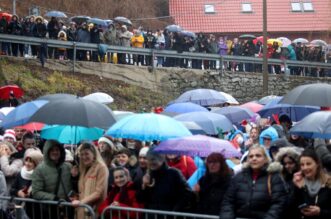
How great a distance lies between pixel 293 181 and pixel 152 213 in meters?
1.69

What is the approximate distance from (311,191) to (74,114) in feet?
12.4

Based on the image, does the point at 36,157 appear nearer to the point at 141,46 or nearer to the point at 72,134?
the point at 72,134

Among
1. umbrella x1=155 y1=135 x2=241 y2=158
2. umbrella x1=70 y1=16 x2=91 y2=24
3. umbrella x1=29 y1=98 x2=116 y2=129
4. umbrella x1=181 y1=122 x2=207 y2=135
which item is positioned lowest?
umbrella x1=181 y1=122 x2=207 y2=135

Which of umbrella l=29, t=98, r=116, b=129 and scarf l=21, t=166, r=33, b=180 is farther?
scarf l=21, t=166, r=33, b=180

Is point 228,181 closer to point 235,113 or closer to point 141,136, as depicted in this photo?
point 141,136

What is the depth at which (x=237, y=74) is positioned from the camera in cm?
3888

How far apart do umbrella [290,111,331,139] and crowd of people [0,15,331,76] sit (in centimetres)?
1895

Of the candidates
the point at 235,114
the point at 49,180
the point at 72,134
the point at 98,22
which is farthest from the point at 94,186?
the point at 98,22

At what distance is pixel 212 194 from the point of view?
35.3 ft

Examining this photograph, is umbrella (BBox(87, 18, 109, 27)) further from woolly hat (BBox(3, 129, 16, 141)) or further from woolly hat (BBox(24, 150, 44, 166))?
woolly hat (BBox(24, 150, 44, 166))

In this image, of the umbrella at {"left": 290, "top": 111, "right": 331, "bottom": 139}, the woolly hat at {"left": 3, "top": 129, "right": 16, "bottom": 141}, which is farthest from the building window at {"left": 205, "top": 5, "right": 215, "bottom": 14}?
the umbrella at {"left": 290, "top": 111, "right": 331, "bottom": 139}

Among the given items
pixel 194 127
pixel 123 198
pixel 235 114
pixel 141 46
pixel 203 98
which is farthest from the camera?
pixel 141 46

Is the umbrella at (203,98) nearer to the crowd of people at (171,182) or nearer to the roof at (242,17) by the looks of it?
the crowd of people at (171,182)

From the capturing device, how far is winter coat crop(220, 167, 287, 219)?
9750mm
